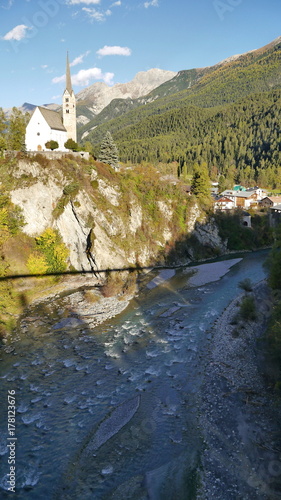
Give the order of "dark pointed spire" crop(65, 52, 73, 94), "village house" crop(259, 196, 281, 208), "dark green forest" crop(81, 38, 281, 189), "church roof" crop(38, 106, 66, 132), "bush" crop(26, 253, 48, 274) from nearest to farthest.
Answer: "bush" crop(26, 253, 48, 274) → "church roof" crop(38, 106, 66, 132) → "dark pointed spire" crop(65, 52, 73, 94) → "village house" crop(259, 196, 281, 208) → "dark green forest" crop(81, 38, 281, 189)

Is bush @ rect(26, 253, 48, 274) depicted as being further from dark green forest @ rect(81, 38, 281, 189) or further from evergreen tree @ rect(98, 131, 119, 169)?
dark green forest @ rect(81, 38, 281, 189)

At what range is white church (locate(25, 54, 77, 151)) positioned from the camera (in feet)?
168

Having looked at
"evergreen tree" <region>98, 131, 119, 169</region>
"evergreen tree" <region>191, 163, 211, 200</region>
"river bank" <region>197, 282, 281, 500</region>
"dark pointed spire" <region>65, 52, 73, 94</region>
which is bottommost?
"river bank" <region>197, 282, 281, 500</region>

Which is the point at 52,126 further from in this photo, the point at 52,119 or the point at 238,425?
the point at 238,425

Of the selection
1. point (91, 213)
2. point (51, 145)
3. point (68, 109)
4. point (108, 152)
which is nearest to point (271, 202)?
point (108, 152)

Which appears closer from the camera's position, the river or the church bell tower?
the river

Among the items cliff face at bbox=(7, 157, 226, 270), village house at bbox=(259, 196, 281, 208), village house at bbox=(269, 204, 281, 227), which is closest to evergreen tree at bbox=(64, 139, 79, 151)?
cliff face at bbox=(7, 157, 226, 270)

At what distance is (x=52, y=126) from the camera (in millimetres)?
51688

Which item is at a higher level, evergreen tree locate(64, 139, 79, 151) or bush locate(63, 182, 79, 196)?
evergreen tree locate(64, 139, 79, 151)

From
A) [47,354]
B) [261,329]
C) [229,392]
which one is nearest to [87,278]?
[47,354]

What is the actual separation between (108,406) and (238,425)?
23.2 feet

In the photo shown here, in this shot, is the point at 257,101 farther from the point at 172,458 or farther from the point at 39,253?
the point at 172,458

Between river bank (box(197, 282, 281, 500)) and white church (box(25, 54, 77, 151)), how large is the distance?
4472 centimetres

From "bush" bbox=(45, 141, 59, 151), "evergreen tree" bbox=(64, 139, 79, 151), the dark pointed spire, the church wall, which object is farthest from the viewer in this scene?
the dark pointed spire
